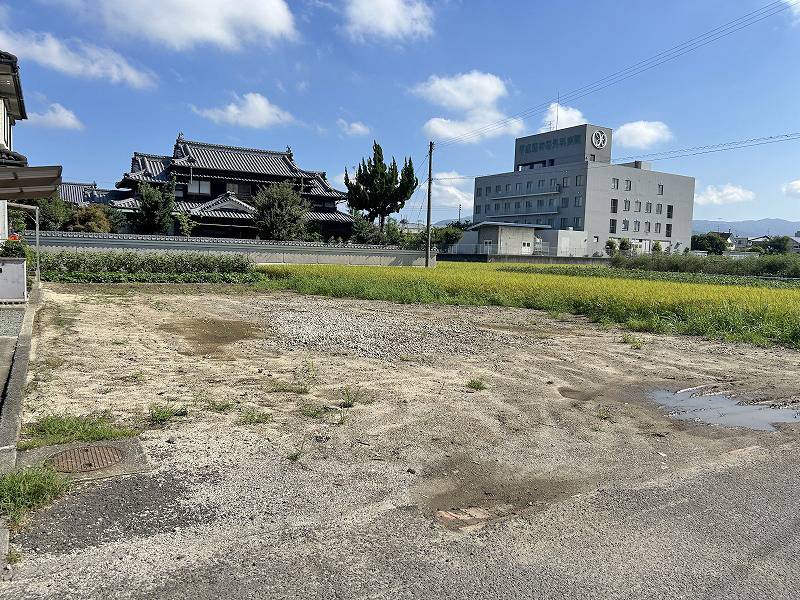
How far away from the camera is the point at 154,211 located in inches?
1435

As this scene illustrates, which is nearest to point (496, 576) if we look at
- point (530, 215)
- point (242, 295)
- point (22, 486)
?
point (22, 486)

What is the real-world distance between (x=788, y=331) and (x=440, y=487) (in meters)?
10.7

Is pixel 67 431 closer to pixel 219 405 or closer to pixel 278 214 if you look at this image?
pixel 219 405

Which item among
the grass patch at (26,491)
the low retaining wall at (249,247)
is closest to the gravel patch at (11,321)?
the grass patch at (26,491)

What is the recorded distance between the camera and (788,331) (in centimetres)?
1149

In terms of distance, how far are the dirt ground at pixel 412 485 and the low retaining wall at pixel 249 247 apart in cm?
2510

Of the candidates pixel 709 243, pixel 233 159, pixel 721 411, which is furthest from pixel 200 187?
pixel 709 243

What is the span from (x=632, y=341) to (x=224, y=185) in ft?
126

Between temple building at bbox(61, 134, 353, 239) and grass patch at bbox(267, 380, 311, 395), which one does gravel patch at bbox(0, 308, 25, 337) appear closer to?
grass patch at bbox(267, 380, 311, 395)

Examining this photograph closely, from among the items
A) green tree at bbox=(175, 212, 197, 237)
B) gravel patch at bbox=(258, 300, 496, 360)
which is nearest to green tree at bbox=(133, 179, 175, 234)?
green tree at bbox=(175, 212, 197, 237)

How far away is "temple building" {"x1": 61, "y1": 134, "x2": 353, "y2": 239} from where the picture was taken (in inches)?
1577

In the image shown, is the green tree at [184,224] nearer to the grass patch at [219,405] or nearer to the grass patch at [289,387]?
the grass patch at [289,387]

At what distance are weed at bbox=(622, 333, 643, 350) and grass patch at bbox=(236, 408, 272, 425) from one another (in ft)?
24.9

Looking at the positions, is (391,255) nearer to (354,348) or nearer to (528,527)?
(354,348)
